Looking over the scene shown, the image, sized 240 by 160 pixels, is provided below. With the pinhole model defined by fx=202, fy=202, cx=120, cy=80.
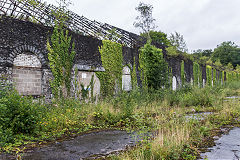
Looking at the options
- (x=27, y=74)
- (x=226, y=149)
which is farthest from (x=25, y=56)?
(x=226, y=149)

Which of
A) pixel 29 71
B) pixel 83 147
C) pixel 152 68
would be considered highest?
pixel 152 68

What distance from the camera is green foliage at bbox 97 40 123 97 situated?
11.7 meters

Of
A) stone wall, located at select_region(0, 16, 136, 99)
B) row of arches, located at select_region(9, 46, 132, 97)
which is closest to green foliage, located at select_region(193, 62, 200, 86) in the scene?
stone wall, located at select_region(0, 16, 136, 99)

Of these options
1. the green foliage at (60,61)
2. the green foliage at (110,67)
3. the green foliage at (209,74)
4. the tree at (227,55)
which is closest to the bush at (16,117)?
the green foliage at (60,61)

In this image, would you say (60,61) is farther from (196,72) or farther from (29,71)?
(196,72)

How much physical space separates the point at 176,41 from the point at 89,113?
64.7 ft

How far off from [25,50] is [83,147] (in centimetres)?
589

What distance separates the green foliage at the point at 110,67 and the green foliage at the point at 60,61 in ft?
7.25

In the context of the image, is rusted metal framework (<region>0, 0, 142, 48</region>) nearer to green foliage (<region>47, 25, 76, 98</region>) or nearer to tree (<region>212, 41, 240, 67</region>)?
green foliage (<region>47, 25, 76, 98</region>)

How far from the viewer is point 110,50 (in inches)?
490

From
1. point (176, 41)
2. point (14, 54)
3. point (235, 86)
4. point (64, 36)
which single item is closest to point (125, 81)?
point (64, 36)

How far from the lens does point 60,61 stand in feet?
31.2

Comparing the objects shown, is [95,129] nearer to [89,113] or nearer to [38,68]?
[89,113]

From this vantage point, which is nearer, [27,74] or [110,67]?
[27,74]
